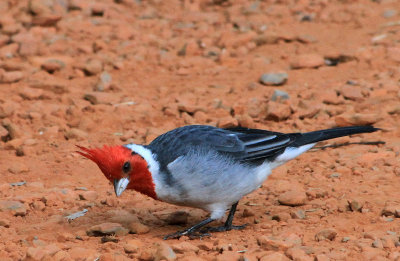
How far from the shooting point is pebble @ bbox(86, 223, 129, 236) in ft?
16.5

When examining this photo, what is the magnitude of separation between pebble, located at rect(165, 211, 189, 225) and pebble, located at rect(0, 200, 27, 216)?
1.18 m

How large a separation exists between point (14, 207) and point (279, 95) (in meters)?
3.40

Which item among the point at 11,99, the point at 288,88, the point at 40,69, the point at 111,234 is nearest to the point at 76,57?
the point at 40,69

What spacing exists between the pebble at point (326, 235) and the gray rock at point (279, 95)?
310 cm

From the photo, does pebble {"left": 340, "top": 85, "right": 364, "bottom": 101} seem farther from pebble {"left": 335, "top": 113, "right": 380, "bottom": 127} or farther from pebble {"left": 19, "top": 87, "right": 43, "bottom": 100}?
pebble {"left": 19, "top": 87, "right": 43, "bottom": 100}

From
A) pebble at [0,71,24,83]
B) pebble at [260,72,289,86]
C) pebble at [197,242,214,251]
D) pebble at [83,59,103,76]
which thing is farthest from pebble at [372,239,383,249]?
pebble at [0,71,24,83]

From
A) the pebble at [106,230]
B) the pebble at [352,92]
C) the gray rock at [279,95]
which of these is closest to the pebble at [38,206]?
the pebble at [106,230]

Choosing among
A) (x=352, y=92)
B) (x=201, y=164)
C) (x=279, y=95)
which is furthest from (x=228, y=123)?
(x=201, y=164)

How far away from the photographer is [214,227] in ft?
17.9

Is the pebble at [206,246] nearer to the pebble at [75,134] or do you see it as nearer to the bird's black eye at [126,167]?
the bird's black eye at [126,167]

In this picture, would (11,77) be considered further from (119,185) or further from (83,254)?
(83,254)

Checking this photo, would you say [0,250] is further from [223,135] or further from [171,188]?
[223,135]

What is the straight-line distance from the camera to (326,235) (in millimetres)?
4672

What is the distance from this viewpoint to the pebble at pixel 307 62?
8.60 meters
